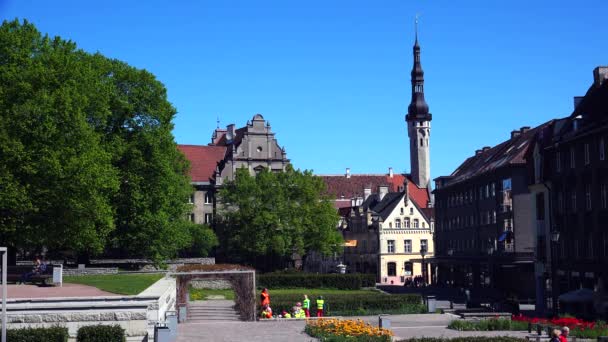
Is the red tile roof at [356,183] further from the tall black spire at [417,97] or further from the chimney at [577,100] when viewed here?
the chimney at [577,100]

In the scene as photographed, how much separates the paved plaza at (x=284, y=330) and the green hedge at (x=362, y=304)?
3777 mm

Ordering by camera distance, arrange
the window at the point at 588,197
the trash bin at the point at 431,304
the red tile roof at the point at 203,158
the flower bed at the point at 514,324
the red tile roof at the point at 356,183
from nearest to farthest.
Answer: the flower bed at the point at 514,324, the trash bin at the point at 431,304, the window at the point at 588,197, the red tile roof at the point at 203,158, the red tile roof at the point at 356,183

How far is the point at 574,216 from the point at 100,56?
109 ft

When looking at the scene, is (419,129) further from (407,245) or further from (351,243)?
(407,245)

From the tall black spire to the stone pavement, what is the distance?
108 meters

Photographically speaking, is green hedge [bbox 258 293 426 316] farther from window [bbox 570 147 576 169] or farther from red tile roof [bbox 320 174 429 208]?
red tile roof [bbox 320 174 429 208]

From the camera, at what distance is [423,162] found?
464 feet

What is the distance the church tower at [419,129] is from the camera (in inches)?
5556

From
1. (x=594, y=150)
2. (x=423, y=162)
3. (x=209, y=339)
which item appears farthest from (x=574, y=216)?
(x=423, y=162)

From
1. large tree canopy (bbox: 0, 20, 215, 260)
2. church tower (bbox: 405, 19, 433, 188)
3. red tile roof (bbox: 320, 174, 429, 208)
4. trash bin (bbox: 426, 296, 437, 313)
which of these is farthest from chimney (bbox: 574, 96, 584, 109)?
church tower (bbox: 405, 19, 433, 188)

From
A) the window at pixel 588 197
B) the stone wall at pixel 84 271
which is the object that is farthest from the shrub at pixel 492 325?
the stone wall at pixel 84 271

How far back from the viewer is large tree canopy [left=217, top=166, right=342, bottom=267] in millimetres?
87062

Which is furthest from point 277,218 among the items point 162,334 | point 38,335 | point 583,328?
point 38,335

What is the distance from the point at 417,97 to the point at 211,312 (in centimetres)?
10120
